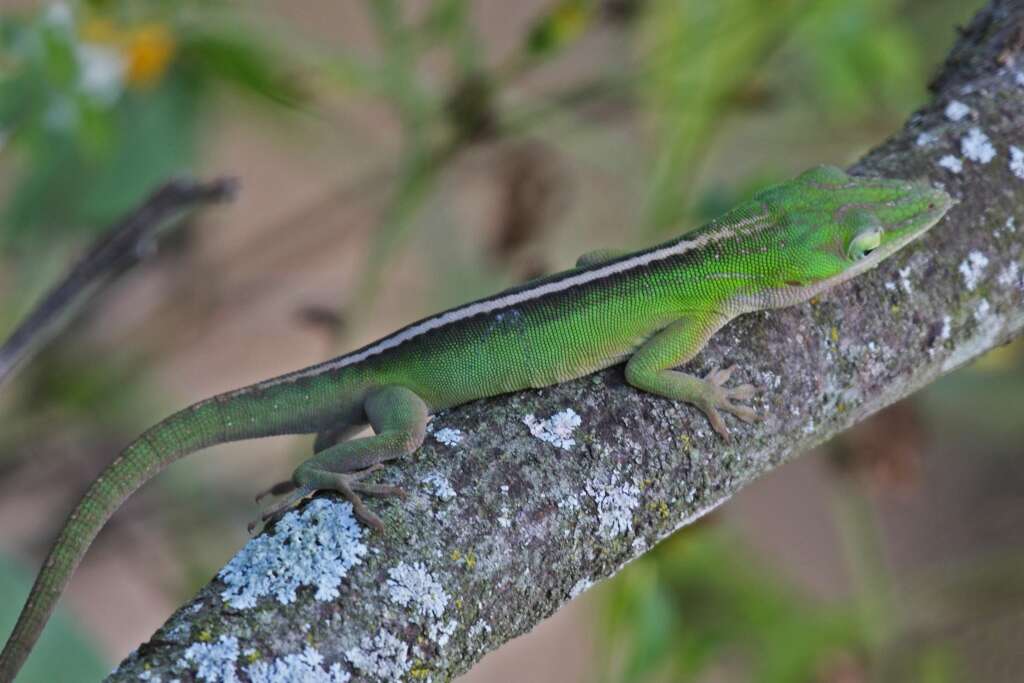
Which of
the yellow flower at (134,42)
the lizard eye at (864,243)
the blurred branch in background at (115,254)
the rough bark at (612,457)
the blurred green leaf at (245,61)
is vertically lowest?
the rough bark at (612,457)

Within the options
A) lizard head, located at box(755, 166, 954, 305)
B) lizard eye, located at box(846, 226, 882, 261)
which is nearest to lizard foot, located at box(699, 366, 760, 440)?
lizard head, located at box(755, 166, 954, 305)

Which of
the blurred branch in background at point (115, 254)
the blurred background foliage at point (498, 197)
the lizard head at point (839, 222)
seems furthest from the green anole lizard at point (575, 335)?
the blurred background foliage at point (498, 197)

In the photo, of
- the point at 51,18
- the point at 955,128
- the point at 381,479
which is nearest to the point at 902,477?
the point at 955,128

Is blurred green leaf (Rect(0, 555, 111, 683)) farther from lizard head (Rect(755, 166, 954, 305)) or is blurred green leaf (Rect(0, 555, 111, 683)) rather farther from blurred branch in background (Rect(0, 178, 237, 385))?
lizard head (Rect(755, 166, 954, 305))

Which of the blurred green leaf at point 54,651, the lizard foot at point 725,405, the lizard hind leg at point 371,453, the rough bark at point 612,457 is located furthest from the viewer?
the blurred green leaf at point 54,651

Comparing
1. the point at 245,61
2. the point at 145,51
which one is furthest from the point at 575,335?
the point at 245,61

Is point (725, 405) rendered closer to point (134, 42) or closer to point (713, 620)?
point (134, 42)

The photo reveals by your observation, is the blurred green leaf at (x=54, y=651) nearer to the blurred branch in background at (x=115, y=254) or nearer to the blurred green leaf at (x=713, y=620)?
the blurred branch in background at (x=115, y=254)
